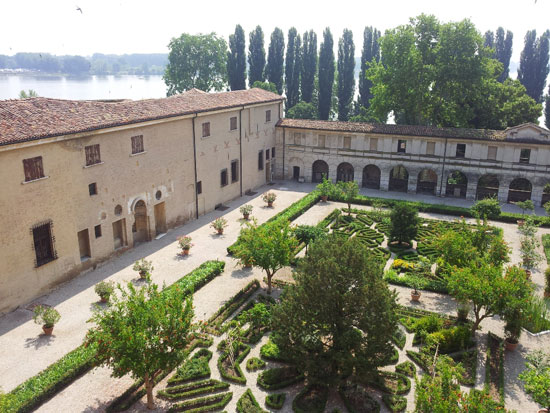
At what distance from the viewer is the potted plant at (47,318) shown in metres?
21.0

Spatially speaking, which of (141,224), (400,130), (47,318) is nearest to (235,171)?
(141,224)

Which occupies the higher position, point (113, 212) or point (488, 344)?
point (113, 212)

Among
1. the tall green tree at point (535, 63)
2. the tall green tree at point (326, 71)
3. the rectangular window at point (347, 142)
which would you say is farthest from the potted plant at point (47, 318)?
the tall green tree at point (535, 63)

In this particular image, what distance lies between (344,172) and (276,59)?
28535mm

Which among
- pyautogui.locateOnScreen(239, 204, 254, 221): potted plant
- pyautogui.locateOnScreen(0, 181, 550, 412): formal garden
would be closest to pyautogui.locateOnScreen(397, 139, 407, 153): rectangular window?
pyautogui.locateOnScreen(239, 204, 254, 221): potted plant

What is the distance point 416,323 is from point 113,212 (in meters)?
18.4

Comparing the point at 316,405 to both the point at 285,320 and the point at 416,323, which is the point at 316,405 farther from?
the point at 416,323

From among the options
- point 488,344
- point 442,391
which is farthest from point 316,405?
point 488,344

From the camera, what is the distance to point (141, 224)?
32.5 meters

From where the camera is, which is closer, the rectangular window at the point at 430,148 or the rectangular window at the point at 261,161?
the rectangular window at the point at 430,148

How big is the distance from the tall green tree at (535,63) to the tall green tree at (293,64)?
31514 mm

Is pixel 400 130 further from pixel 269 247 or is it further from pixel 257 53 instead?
pixel 257 53

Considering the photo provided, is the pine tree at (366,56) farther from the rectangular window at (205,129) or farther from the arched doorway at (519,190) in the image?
the rectangular window at (205,129)

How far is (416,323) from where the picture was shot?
21.8 m
